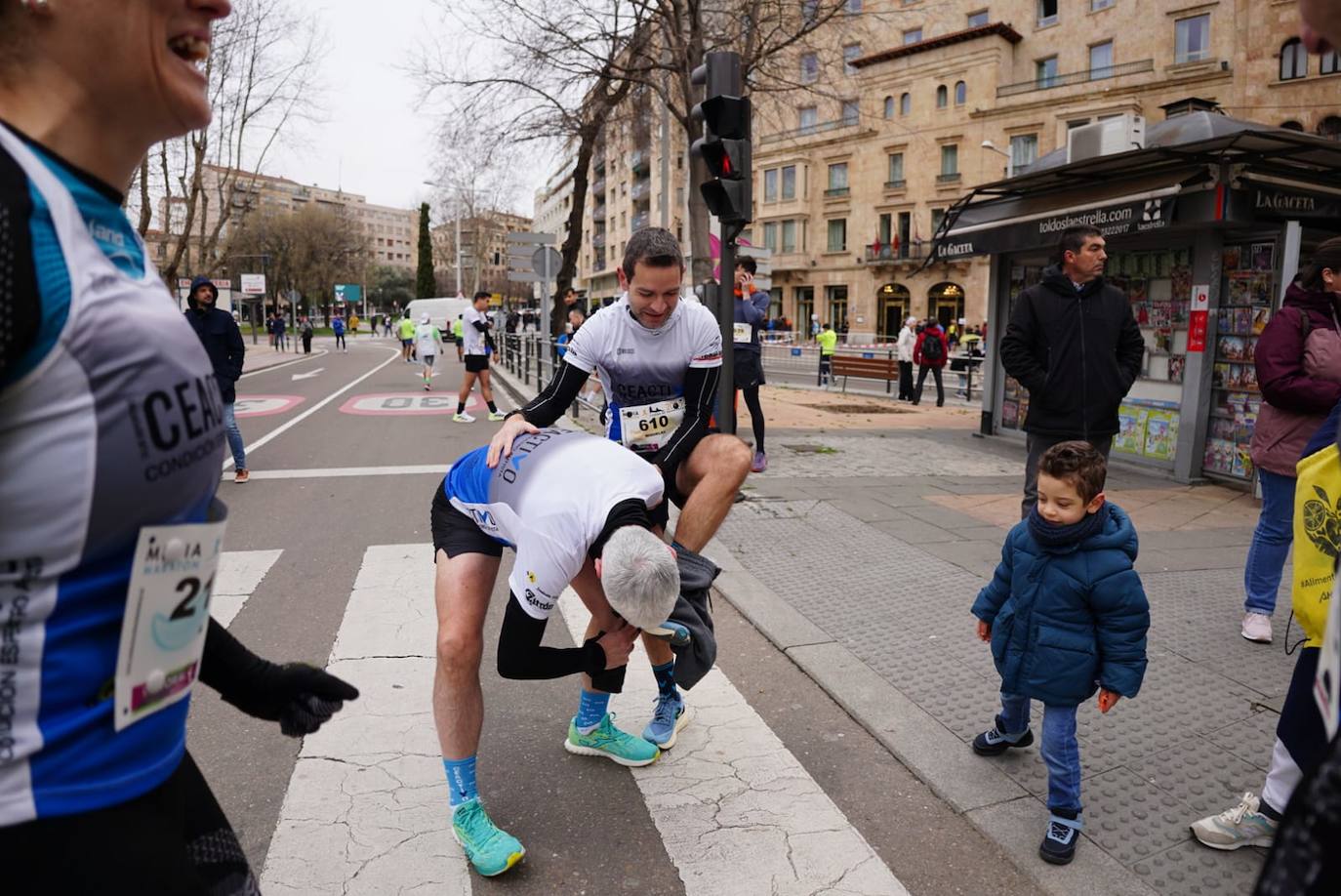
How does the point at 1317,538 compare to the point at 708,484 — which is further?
the point at 708,484

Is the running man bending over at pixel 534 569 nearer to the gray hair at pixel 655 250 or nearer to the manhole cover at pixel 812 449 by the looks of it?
the gray hair at pixel 655 250

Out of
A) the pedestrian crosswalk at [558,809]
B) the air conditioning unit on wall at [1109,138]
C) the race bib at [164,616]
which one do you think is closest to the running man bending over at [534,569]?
the pedestrian crosswalk at [558,809]

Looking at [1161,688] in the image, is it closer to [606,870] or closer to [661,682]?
[661,682]

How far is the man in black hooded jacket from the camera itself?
198 inches

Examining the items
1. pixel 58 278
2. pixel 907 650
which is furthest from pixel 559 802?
pixel 58 278

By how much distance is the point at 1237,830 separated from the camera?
2760 millimetres

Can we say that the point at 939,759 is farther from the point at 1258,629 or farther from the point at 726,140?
the point at 726,140

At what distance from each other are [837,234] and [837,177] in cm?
323

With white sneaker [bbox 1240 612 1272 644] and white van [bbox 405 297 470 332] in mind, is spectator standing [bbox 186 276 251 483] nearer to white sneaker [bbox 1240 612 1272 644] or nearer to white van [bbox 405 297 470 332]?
white sneaker [bbox 1240 612 1272 644]

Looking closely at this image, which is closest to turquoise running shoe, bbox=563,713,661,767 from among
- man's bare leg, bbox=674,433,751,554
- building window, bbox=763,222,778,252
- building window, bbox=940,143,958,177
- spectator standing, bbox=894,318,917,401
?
man's bare leg, bbox=674,433,751,554

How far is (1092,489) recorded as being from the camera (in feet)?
9.23

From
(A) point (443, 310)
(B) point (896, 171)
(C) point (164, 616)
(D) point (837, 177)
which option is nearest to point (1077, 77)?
(B) point (896, 171)

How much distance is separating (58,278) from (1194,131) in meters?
10.1

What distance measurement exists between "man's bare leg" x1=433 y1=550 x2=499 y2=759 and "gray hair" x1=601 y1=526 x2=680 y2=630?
2.02ft
